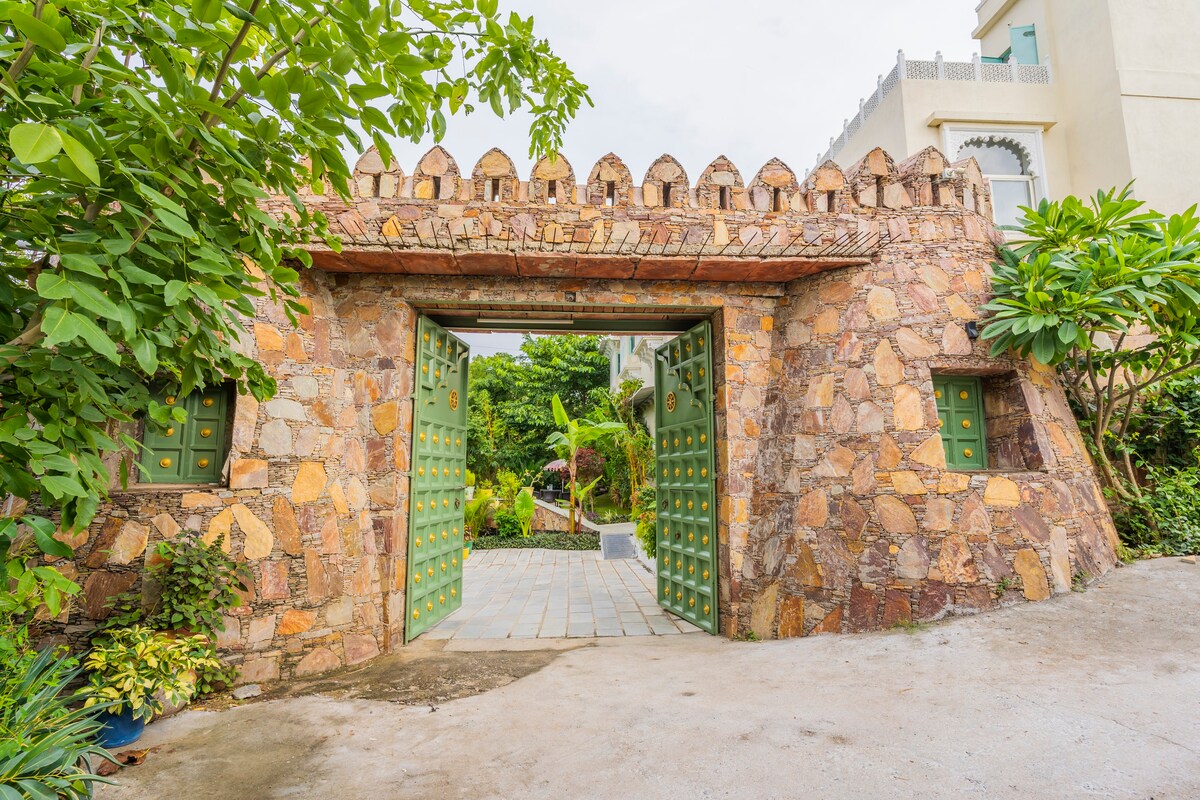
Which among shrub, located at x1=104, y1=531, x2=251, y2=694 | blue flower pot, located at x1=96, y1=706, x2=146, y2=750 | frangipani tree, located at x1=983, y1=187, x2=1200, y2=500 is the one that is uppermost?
frangipani tree, located at x1=983, y1=187, x2=1200, y2=500

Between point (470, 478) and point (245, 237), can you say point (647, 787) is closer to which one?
point (245, 237)

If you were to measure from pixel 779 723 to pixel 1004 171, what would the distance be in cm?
1143

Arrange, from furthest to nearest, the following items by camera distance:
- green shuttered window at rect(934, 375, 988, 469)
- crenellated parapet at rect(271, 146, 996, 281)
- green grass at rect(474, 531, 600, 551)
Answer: green grass at rect(474, 531, 600, 551) < green shuttered window at rect(934, 375, 988, 469) < crenellated parapet at rect(271, 146, 996, 281)

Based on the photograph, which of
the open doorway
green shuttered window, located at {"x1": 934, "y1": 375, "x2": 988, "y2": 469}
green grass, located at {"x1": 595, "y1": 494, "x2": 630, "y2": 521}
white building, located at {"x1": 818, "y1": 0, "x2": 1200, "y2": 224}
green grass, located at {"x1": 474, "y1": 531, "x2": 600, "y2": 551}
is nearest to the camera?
green shuttered window, located at {"x1": 934, "y1": 375, "x2": 988, "y2": 469}

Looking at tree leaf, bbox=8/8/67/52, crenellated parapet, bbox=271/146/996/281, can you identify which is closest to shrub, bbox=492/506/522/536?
crenellated parapet, bbox=271/146/996/281

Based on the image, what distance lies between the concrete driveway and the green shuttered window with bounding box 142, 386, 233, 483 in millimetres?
1778

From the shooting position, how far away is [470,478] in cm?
1507

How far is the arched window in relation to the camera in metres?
10.0

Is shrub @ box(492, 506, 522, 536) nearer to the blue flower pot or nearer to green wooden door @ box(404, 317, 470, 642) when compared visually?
green wooden door @ box(404, 317, 470, 642)

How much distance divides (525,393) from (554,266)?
14.5 metres

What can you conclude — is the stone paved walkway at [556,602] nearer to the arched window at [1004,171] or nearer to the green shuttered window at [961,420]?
the green shuttered window at [961,420]

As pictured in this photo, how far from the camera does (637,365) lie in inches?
660

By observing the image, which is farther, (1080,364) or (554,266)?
(1080,364)

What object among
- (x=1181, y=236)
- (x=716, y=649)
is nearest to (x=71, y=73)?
(x=716, y=649)
